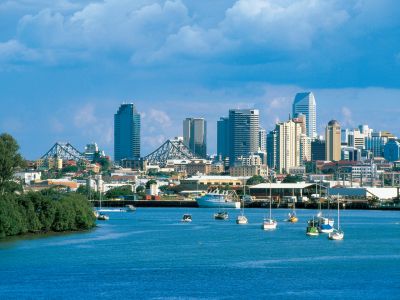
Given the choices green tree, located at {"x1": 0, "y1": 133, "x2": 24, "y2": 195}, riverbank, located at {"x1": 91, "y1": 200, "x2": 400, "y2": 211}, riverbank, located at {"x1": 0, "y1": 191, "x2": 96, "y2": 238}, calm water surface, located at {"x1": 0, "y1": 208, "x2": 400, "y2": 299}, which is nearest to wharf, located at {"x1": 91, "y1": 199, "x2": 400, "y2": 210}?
riverbank, located at {"x1": 91, "y1": 200, "x2": 400, "y2": 211}

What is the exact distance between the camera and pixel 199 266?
44.2 metres

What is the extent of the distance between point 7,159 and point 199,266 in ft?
72.1

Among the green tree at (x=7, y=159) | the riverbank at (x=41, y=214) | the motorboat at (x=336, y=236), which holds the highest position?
the green tree at (x=7, y=159)

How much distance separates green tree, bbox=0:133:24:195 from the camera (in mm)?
63281

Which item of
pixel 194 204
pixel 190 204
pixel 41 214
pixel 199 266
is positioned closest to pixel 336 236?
pixel 41 214

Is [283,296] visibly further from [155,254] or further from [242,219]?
[242,219]

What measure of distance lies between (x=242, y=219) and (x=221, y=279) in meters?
41.9

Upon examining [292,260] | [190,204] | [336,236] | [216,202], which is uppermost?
[216,202]

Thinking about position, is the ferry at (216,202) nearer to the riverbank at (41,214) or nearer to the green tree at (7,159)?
the riverbank at (41,214)

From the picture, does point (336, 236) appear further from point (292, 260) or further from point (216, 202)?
point (216, 202)

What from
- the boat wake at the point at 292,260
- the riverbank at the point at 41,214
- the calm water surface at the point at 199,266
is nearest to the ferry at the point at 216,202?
the riverbank at the point at 41,214

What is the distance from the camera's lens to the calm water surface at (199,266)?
36.4 metres

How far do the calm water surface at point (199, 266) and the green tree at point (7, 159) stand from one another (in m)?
5.25

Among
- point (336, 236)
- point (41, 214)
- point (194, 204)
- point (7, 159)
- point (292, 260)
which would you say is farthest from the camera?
point (194, 204)
